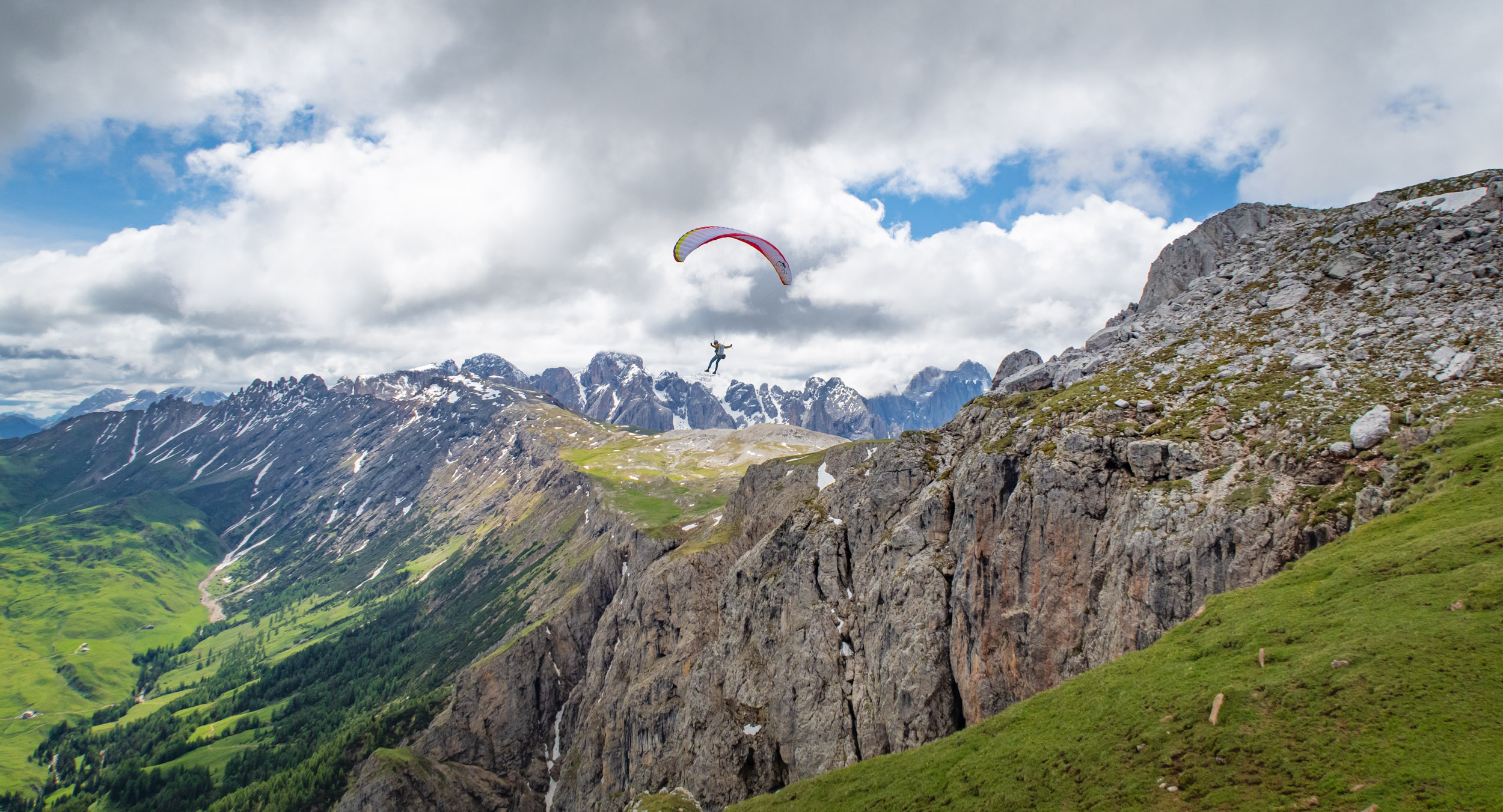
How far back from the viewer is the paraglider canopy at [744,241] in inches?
3317

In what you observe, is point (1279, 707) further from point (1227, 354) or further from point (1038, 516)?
point (1227, 354)

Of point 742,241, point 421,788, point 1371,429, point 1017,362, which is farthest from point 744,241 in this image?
point 421,788

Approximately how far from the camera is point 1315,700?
26.5 meters

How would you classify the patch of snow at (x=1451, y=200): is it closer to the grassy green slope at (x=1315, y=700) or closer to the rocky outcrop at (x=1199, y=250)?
the rocky outcrop at (x=1199, y=250)

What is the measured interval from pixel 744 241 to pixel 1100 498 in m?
56.3

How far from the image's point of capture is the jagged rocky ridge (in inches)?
1735

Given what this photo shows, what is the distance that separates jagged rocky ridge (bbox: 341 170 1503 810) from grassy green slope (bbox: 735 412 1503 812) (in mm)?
6092

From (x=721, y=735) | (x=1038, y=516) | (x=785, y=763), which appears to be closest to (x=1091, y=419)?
(x=1038, y=516)

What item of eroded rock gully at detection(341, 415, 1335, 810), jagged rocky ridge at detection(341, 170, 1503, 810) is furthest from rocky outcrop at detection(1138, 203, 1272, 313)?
eroded rock gully at detection(341, 415, 1335, 810)

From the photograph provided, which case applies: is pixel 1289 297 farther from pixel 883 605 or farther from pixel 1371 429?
pixel 883 605

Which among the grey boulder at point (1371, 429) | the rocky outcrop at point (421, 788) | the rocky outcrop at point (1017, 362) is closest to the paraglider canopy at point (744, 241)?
the rocky outcrop at point (1017, 362)

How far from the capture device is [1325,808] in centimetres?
2247

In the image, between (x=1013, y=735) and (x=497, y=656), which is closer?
(x=1013, y=735)

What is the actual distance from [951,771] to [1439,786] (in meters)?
22.1
